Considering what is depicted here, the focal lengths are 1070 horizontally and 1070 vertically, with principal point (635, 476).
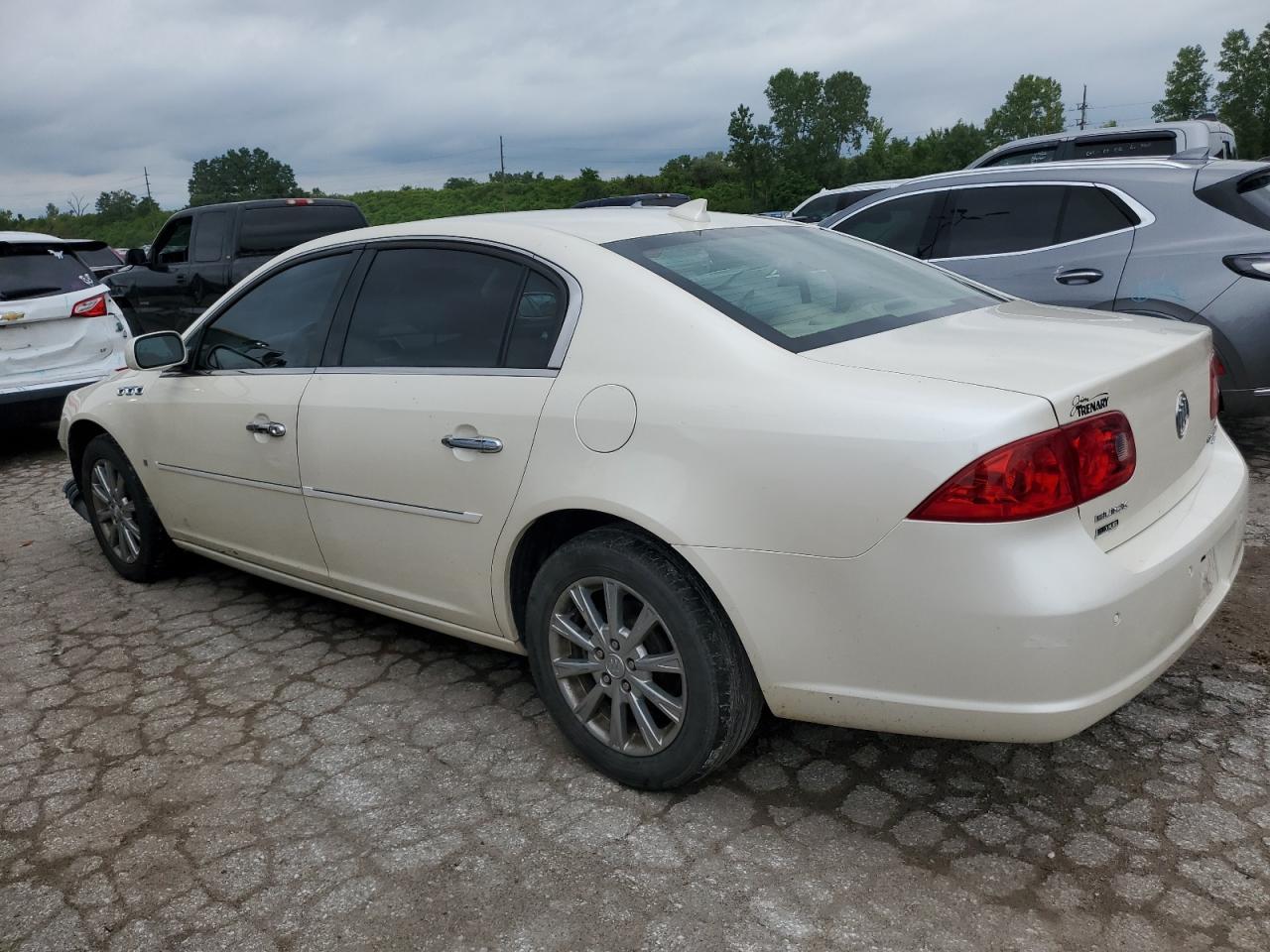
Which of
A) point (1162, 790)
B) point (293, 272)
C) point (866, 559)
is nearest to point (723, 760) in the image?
point (866, 559)

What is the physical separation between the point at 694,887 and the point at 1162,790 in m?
1.26

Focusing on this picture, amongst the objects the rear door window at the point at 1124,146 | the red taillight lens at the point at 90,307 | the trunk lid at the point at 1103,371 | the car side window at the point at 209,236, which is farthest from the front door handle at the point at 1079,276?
the car side window at the point at 209,236

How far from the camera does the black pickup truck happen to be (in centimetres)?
1077

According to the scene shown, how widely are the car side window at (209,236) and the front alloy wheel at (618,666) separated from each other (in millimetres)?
9254

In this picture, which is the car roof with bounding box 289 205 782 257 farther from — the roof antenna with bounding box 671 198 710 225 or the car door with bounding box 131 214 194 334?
the car door with bounding box 131 214 194 334

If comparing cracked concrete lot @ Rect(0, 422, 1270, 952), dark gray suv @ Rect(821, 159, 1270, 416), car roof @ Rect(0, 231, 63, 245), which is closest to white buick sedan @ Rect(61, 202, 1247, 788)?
cracked concrete lot @ Rect(0, 422, 1270, 952)

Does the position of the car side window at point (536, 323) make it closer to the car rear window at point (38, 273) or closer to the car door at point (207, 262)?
the car rear window at point (38, 273)

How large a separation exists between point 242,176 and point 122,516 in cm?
6848

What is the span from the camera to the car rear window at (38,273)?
7859 mm

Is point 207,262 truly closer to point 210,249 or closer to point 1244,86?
point 210,249

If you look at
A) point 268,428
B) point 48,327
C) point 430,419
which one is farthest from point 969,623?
point 48,327

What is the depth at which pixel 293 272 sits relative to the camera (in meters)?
3.99

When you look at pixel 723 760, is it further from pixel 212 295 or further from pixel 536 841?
pixel 212 295

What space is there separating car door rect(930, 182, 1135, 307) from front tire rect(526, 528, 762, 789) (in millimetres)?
3933
